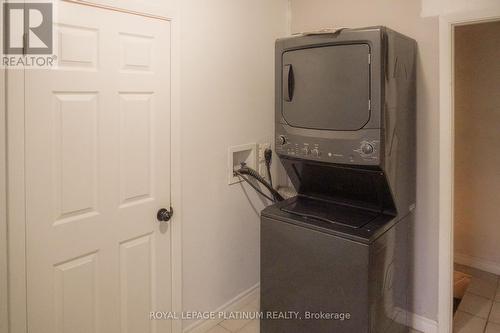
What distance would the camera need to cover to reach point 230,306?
245 cm

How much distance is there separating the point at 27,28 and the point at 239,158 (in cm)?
140

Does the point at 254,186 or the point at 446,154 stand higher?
the point at 446,154

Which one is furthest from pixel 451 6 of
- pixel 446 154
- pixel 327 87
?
pixel 327 87

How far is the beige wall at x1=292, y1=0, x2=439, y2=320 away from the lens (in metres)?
2.11

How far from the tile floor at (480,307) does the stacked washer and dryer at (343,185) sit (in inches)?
21.5

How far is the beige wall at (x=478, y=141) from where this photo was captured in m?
2.92

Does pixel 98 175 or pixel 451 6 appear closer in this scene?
pixel 98 175

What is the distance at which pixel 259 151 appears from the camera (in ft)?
8.34

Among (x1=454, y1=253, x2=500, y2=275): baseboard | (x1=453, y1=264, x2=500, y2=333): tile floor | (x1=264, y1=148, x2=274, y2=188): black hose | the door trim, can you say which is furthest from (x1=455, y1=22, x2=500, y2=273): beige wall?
the door trim

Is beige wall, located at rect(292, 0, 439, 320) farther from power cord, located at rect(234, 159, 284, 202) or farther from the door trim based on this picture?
the door trim

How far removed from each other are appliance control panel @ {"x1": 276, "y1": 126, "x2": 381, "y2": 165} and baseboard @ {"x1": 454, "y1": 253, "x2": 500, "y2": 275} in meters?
2.16

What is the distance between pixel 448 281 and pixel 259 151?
141cm

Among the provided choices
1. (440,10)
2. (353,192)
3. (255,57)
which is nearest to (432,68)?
(440,10)
